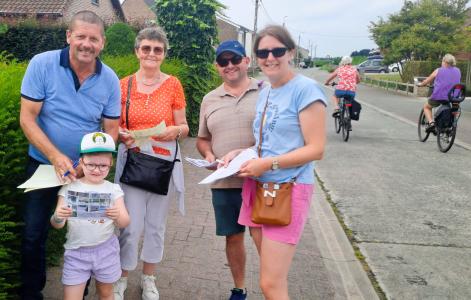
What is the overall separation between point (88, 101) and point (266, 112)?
110 centimetres

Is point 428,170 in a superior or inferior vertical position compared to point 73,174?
inferior

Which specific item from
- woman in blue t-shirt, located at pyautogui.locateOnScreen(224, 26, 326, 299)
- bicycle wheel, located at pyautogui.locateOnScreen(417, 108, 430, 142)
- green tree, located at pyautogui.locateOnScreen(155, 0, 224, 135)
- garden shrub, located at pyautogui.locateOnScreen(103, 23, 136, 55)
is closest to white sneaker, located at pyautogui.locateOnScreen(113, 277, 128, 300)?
woman in blue t-shirt, located at pyautogui.locateOnScreen(224, 26, 326, 299)

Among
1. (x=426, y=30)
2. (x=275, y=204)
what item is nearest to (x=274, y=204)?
(x=275, y=204)

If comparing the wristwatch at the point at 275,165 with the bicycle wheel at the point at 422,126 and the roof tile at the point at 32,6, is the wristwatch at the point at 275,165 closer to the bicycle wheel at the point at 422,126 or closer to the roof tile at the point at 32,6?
the bicycle wheel at the point at 422,126

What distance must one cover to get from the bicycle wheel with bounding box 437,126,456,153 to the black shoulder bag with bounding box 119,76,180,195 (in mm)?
7942

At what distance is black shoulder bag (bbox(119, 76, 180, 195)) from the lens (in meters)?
3.17

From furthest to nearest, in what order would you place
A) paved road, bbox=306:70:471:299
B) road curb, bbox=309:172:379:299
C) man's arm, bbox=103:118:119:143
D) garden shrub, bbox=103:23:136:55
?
garden shrub, bbox=103:23:136:55
paved road, bbox=306:70:471:299
road curb, bbox=309:172:379:299
man's arm, bbox=103:118:119:143

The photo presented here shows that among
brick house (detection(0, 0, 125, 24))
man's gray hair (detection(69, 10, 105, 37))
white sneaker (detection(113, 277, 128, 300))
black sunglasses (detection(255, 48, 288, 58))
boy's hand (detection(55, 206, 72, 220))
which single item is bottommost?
white sneaker (detection(113, 277, 128, 300))

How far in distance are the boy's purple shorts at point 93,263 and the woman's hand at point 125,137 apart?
25.9 inches

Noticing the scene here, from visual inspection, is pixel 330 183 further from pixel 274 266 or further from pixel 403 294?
pixel 274 266

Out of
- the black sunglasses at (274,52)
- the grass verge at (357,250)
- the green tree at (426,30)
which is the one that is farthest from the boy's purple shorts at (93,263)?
the green tree at (426,30)

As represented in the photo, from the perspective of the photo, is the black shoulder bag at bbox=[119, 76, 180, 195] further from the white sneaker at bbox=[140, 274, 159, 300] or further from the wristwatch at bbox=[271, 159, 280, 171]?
the wristwatch at bbox=[271, 159, 280, 171]

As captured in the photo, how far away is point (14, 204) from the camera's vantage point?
2.94 metres

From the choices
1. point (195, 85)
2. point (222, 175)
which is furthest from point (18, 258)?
point (195, 85)
